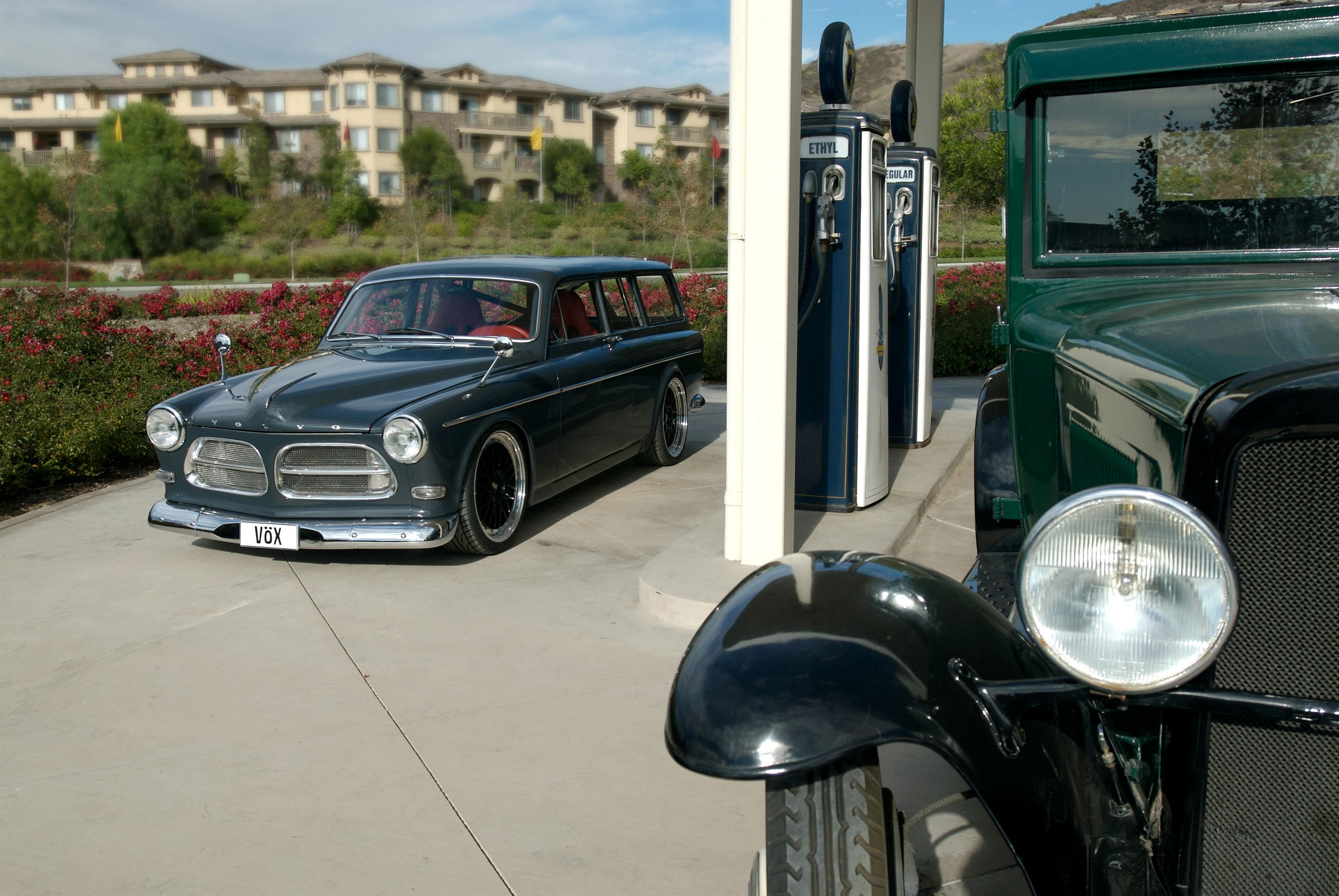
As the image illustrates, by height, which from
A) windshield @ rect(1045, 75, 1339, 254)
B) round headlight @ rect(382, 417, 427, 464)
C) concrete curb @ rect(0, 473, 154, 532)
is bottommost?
concrete curb @ rect(0, 473, 154, 532)

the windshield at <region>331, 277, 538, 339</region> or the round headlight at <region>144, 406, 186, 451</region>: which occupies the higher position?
the windshield at <region>331, 277, 538, 339</region>

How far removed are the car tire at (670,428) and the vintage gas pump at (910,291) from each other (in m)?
1.51

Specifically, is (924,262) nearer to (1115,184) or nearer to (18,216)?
(1115,184)

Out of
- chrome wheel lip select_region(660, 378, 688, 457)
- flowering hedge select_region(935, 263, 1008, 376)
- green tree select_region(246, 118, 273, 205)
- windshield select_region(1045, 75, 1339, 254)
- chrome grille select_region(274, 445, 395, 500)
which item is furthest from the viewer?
green tree select_region(246, 118, 273, 205)

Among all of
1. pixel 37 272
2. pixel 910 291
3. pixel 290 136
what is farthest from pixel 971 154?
pixel 290 136

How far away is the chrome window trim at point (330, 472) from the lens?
192 inches

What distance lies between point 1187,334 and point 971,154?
1164 inches

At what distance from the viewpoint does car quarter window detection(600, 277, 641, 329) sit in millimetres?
6773

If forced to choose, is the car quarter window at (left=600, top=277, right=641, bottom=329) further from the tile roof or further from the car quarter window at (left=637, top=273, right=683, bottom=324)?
the tile roof

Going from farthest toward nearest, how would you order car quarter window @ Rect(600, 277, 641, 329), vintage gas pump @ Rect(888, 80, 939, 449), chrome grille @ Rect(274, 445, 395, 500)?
vintage gas pump @ Rect(888, 80, 939, 449) → car quarter window @ Rect(600, 277, 641, 329) → chrome grille @ Rect(274, 445, 395, 500)

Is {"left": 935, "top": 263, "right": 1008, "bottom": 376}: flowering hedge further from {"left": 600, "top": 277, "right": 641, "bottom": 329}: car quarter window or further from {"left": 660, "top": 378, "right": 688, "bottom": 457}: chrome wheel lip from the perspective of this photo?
{"left": 600, "top": 277, "right": 641, "bottom": 329}: car quarter window

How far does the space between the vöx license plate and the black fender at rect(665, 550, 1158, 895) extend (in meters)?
3.45

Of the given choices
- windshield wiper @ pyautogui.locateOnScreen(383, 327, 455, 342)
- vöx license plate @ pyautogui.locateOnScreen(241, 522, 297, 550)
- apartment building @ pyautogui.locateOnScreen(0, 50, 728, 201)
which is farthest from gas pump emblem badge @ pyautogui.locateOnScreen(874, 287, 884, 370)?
apartment building @ pyautogui.locateOnScreen(0, 50, 728, 201)

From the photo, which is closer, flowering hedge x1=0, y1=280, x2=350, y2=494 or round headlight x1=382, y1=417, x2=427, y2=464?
round headlight x1=382, y1=417, x2=427, y2=464
